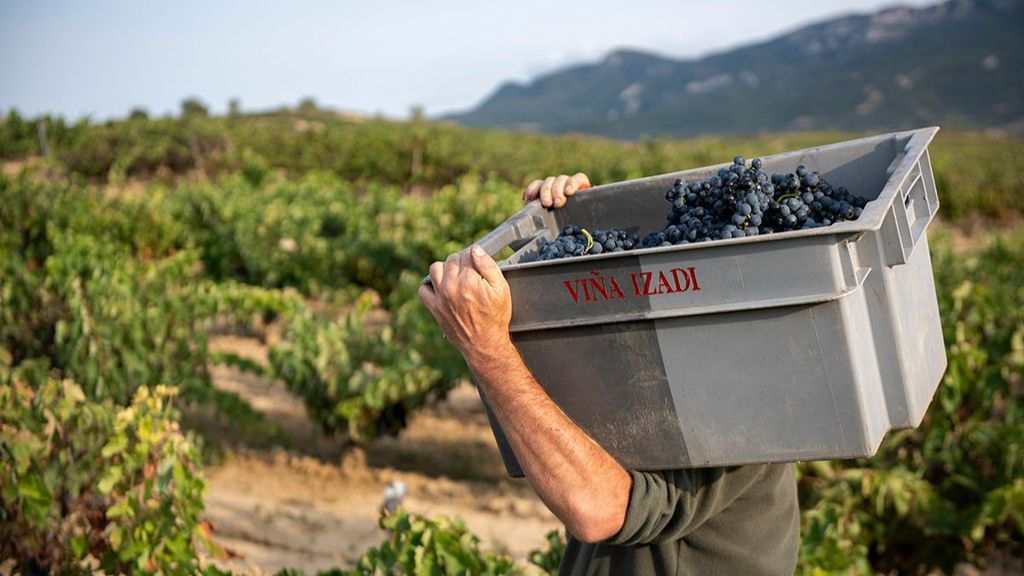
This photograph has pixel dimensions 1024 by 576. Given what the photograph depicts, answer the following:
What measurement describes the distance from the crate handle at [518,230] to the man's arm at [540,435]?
0.15m

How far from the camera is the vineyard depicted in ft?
9.49

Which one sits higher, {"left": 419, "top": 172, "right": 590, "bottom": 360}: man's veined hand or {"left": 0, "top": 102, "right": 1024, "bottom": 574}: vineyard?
{"left": 419, "top": 172, "right": 590, "bottom": 360}: man's veined hand

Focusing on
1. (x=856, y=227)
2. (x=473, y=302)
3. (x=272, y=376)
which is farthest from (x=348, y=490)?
(x=856, y=227)

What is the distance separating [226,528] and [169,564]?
217cm

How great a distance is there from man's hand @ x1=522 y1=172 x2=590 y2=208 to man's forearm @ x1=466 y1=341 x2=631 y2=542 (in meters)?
0.61

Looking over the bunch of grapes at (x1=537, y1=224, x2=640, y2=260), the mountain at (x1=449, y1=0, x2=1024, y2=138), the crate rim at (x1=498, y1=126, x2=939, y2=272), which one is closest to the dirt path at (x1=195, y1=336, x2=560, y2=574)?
the bunch of grapes at (x1=537, y1=224, x2=640, y2=260)

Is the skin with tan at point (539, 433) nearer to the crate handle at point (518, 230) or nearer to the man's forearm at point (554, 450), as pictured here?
the man's forearm at point (554, 450)

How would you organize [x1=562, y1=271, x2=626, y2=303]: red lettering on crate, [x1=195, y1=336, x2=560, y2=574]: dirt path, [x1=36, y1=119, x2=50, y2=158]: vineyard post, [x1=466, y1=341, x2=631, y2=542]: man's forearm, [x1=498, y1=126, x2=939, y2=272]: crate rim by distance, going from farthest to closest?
[x1=36, y1=119, x2=50, y2=158]: vineyard post, [x1=195, y1=336, x2=560, y2=574]: dirt path, [x1=466, y1=341, x2=631, y2=542]: man's forearm, [x1=562, y1=271, x2=626, y2=303]: red lettering on crate, [x1=498, y1=126, x2=939, y2=272]: crate rim

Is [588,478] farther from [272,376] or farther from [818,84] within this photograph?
[818,84]

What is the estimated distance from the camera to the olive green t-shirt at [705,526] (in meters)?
1.79

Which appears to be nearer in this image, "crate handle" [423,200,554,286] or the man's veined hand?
the man's veined hand

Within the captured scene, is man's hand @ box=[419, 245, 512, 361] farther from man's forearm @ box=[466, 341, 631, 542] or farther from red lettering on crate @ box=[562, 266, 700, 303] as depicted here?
red lettering on crate @ box=[562, 266, 700, 303]

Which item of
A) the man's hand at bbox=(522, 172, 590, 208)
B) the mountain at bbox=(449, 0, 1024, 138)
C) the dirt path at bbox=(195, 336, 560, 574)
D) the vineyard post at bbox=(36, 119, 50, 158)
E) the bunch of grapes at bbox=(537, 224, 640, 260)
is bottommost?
the mountain at bbox=(449, 0, 1024, 138)

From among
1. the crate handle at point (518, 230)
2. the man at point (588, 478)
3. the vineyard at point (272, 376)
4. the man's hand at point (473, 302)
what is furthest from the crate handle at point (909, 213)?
the vineyard at point (272, 376)
